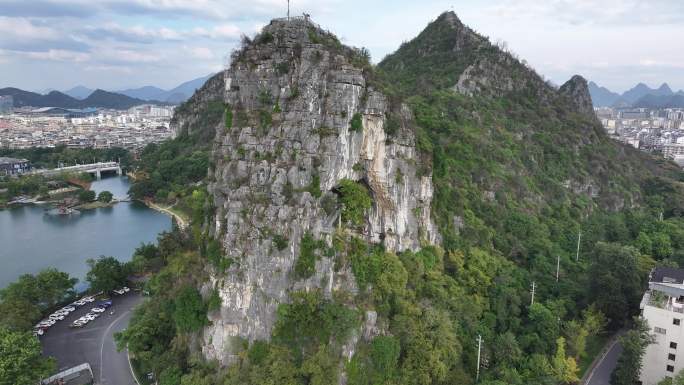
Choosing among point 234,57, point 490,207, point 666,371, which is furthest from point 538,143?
point 234,57

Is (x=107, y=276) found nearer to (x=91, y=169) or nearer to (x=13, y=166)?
(x=91, y=169)

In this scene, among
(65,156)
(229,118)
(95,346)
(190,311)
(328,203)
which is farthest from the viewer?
(65,156)

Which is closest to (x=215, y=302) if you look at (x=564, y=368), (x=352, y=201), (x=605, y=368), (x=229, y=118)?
(x=352, y=201)

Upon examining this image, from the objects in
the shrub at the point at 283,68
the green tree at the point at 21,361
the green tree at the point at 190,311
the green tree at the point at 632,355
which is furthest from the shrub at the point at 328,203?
the green tree at the point at 21,361

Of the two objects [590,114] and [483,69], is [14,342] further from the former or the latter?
[590,114]

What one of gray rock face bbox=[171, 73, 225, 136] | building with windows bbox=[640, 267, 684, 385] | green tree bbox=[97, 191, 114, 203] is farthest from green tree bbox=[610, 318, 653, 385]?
gray rock face bbox=[171, 73, 225, 136]

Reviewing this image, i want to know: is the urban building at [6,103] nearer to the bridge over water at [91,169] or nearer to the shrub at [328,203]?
the bridge over water at [91,169]
